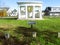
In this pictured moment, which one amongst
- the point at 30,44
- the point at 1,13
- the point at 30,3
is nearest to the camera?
the point at 30,44

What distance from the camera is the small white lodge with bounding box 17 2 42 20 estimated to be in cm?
2933

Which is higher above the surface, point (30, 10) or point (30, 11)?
point (30, 10)

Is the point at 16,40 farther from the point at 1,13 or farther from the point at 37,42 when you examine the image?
the point at 1,13

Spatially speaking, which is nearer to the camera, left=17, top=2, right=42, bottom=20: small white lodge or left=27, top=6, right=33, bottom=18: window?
left=17, top=2, right=42, bottom=20: small white lodge

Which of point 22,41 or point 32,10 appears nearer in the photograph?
point 22,41

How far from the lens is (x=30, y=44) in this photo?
11211 millimetres

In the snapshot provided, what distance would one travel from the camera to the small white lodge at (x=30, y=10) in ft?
96.2

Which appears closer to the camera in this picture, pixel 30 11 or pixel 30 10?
pixel 30 10

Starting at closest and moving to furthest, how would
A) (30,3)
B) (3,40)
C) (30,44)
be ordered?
(30,44) < (3,40) < (30,3)

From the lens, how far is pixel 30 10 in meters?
30.2

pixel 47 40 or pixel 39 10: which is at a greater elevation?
pixel 39 10

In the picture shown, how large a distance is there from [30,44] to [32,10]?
1910cm

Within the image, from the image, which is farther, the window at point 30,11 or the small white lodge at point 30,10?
the window at point 30,11

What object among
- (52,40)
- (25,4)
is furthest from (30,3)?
(52,40)
